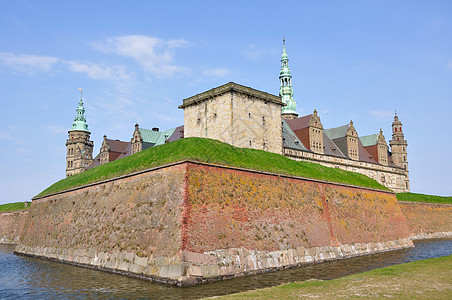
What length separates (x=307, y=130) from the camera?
6097 cm

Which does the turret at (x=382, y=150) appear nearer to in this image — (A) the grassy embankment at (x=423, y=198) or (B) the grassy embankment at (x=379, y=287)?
(A) the grassy embankment at (x=423, y=198)

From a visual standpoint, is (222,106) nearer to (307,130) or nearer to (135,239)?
(135,239)

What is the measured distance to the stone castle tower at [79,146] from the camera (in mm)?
94006

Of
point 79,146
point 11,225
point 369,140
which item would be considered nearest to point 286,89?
point 369,140

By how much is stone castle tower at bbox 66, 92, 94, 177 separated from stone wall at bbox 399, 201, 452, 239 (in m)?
73.2

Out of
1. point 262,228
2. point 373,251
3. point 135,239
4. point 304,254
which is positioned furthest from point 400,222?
point 135,239

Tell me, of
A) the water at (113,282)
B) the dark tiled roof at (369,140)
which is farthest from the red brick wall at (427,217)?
the dark tiled roof at (369,140)

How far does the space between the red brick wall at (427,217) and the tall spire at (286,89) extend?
3681cm

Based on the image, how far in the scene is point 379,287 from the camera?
13.8 m

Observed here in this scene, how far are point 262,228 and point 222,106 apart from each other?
19.0m

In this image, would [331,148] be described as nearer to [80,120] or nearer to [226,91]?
[226,91]

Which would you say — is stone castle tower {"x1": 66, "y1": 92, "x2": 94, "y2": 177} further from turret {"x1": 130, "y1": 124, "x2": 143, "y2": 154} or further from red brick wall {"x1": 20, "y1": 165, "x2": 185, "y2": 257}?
red brick wall {"x1": 20, "y1": 165, "x2": 185, "y2": 257}

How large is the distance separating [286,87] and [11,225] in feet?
194

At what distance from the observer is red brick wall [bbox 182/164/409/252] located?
69.9 ft
